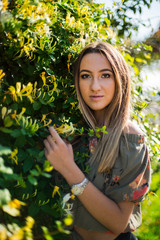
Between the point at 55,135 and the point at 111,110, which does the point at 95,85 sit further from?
the point at 55,135

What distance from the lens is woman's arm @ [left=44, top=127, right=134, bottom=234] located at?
1147mm

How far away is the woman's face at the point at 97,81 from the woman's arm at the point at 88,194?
1.01 feet

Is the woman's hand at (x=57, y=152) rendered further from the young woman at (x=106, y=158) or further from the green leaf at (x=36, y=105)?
the green leaf at (x=36, y=105)

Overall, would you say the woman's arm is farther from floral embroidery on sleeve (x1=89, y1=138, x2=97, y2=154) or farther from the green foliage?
floral embroidery on sleeve (x1=89, y1=138, x2=97, y2=154)

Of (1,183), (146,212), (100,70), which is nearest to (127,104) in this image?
(100,70)

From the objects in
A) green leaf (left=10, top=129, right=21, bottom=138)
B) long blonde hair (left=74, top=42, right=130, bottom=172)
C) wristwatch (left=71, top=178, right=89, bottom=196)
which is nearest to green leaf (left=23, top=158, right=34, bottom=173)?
green leaf (left=10, top=129, right=21, bottom=138)

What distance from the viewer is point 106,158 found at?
127cm

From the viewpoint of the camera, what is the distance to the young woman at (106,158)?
1.19 meters

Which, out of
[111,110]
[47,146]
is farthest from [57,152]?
[111,110]

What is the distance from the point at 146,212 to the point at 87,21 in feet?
7.09

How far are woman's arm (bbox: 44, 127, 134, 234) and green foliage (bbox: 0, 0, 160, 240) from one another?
0.05 meters

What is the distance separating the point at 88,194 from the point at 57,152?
240 mm

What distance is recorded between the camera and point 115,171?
1263mm

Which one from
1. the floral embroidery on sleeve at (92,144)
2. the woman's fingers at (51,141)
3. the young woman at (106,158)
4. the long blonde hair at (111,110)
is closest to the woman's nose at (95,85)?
the young woman at (106,158)
